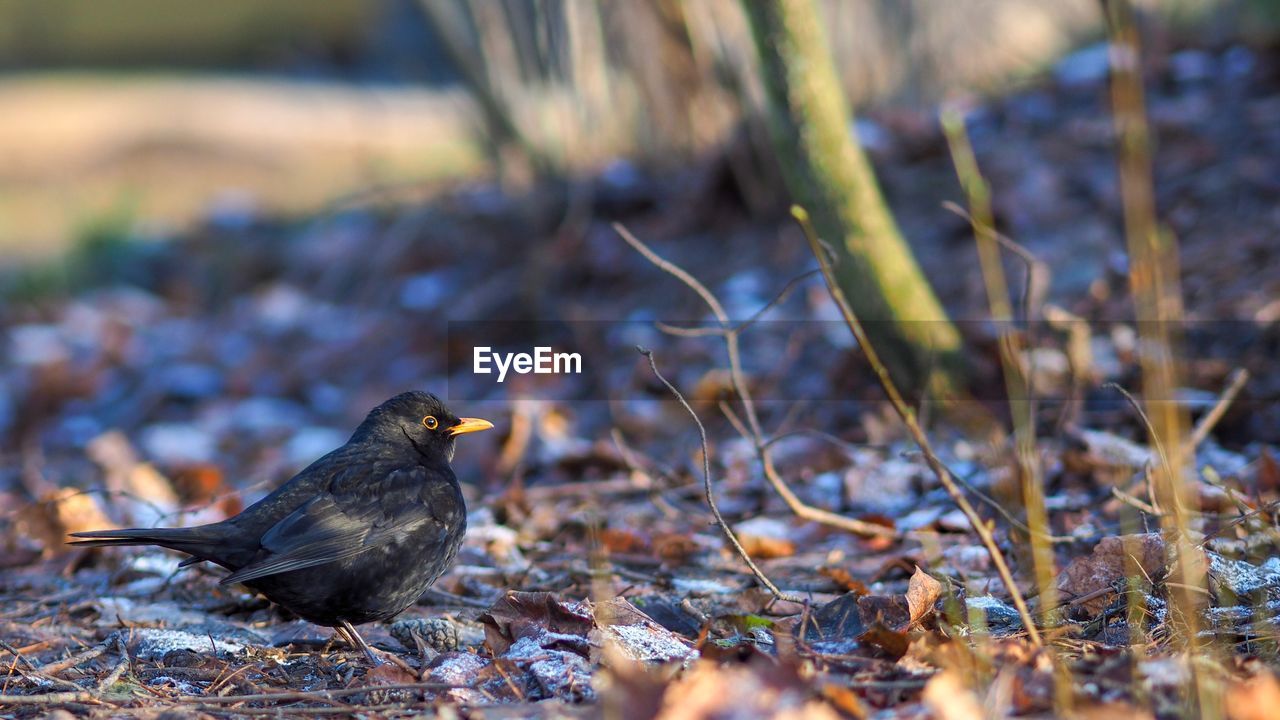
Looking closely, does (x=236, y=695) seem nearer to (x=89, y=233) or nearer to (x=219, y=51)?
(x=89, y=233)

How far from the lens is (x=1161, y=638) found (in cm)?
247

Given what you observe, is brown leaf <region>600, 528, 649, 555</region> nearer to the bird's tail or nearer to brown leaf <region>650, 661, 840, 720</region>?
the bird's tail

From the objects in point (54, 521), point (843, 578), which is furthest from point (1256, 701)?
point (54, 521)

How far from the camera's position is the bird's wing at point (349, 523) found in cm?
290

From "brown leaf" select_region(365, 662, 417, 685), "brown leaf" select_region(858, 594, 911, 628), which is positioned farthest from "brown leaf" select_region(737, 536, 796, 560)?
"brown leaf" select_region(365, 662, 417, 685)

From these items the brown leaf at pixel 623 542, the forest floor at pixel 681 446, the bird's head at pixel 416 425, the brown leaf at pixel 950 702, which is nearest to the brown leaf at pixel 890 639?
the forest floor at pixel 681 446

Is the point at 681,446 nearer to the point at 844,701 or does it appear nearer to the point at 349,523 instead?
the point at 349,523

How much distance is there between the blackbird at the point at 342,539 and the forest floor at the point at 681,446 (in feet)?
0.41

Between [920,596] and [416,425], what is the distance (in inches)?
60.8

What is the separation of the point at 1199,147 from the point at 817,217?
2.56 m

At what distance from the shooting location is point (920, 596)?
100 inches

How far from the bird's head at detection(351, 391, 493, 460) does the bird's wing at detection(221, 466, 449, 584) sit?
246 mm

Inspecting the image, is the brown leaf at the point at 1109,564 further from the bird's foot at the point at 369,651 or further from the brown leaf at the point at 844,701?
the bird's foot at the point at 369,651

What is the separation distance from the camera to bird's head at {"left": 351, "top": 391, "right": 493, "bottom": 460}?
342cm
